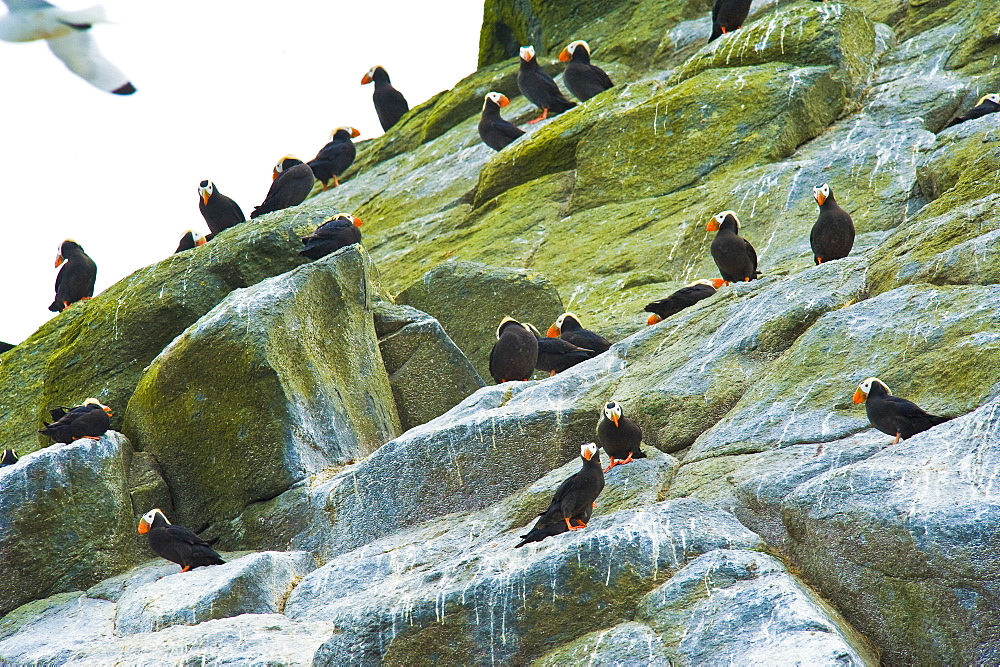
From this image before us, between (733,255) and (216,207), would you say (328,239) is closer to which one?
(216,207)

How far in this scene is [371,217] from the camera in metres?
18.5

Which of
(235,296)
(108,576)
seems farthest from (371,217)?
(108,576)

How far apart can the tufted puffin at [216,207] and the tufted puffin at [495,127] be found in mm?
5601

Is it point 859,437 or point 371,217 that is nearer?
point 859,437

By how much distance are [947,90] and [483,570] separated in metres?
10.3

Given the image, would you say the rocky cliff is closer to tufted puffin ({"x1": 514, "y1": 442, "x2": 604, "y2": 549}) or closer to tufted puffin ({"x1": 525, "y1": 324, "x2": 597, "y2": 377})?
tufted puffin ({"x1": 514, "y1": 442, "x2": 604, "y2": 549})

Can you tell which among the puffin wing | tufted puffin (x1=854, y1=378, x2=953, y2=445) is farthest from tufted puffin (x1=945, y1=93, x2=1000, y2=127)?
the puffin wing

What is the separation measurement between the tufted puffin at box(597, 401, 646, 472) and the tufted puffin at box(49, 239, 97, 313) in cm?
823

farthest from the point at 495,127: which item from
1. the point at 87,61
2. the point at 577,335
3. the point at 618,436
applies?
the point at 87,61

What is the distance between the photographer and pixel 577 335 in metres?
10.3

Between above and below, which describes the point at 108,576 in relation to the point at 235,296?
Answer: below

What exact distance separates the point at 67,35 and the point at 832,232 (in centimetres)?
640

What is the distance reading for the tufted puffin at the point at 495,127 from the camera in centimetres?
1706

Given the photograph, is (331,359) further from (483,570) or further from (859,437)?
(859,437)
